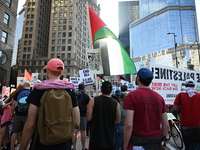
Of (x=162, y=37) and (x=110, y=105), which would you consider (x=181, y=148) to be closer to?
(x=110, y=105)

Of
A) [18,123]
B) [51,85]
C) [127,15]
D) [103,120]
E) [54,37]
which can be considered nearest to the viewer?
[51,85]

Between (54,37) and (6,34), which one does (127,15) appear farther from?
(6,34)

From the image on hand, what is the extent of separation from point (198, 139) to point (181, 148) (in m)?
2.47

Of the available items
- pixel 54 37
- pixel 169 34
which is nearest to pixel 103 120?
pixel 54 37

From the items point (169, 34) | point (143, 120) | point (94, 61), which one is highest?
point (169, 34)

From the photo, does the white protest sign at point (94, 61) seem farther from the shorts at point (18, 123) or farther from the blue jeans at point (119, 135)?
the shorts at point (18, 123)

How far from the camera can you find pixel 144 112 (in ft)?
7.13

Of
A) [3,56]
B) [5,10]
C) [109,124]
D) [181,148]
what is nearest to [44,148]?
[109,124]

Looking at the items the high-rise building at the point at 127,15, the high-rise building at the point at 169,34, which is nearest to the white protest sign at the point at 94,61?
the high-rise building at the point at 169,34

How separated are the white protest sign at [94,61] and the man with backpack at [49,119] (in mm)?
3214

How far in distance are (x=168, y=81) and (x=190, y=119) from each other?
7.25 feet

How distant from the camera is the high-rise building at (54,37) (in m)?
64.4

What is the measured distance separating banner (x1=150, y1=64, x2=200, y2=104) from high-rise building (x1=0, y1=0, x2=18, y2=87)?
2517 cm

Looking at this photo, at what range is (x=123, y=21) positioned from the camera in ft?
625
